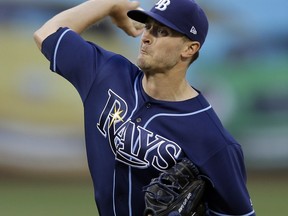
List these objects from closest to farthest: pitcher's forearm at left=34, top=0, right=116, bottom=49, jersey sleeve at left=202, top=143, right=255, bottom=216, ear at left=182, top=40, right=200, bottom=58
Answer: jersey sleeve at left=202, top=143, right=255, bottom=216
ear at left=182, top=40, right=200, bottom=58
pitcher's forearm at left=34, top=0, right=116, bottom=49

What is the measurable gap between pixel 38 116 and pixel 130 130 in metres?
3.37

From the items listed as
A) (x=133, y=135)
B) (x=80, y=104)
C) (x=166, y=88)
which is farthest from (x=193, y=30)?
(x=80, y=104)

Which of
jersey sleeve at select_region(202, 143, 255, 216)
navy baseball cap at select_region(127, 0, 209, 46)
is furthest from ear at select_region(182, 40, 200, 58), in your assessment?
jersey sleeve at select_region(202, 143, 255, 216)

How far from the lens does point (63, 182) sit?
22.1 ft

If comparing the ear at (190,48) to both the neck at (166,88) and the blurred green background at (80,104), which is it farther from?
the blurred green background at (80,104)

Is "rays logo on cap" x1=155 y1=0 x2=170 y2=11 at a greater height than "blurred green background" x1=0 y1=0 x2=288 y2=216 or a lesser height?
greater

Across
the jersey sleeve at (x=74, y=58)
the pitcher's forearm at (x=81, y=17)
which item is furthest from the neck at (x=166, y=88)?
the pitcher's forearm at (x=81, y=17)

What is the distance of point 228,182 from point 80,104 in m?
3.61

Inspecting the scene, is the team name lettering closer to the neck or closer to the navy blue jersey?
the navy blue jersey

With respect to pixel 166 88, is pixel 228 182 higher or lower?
lower

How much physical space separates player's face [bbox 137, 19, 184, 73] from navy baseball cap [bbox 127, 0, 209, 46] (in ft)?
0.16

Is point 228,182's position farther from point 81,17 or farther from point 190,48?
point 81,17

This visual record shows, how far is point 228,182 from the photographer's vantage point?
334cm

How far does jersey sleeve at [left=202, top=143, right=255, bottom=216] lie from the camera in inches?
131
